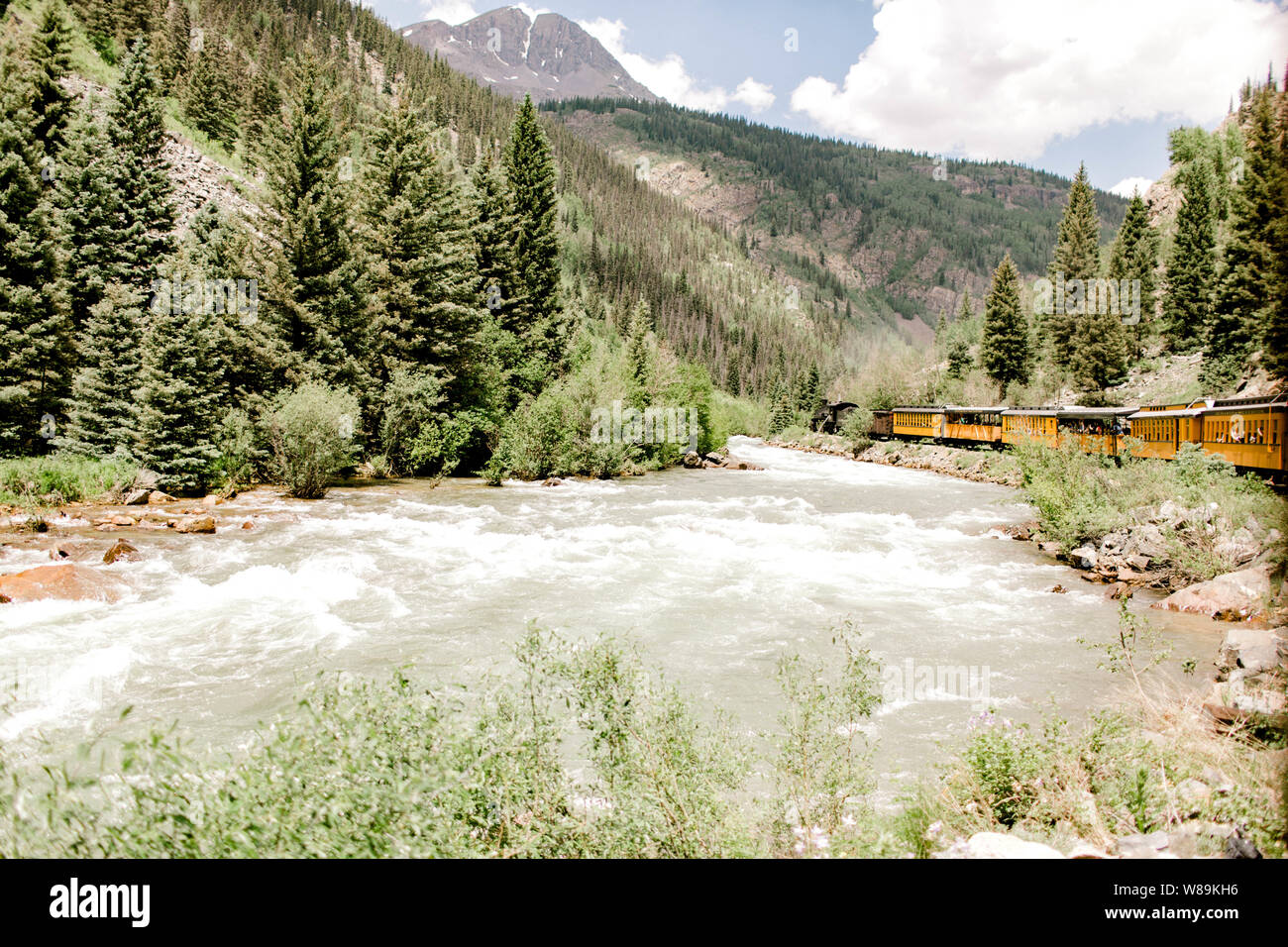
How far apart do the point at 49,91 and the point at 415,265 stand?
1554 cm

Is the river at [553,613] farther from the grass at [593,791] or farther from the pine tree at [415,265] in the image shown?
the pine tree at [415,265]

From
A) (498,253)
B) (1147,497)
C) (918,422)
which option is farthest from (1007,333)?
(1147,497)

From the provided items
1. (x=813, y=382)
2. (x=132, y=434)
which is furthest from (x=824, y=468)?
(x=813, y=382)

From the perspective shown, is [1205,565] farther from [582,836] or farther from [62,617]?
[62,617]

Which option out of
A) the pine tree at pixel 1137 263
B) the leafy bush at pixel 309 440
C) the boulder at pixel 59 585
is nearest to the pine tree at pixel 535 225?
the leafy bush at pixel 309 440

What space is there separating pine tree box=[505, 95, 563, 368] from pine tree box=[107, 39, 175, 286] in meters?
18.1

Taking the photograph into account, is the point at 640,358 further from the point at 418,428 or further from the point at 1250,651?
the point at 1250,651

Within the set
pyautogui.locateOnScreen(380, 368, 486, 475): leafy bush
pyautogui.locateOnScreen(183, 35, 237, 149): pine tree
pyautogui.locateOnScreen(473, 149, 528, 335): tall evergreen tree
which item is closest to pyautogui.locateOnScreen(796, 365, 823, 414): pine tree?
pyautogui.locateOnScreen(473, 149, 528, 335): tall evergreen tree

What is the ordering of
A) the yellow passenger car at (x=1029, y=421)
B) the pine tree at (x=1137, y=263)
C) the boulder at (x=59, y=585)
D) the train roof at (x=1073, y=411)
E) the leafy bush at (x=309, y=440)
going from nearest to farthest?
the boulder at (x=59, y=585) < the leafy bush at (x=309, y=440) < the train roof at (x=1073, y=411) < the yellow passenger car at (x=1029, y=421) < the pine tree at (x=1137, y=263)

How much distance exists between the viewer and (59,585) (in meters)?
10.0

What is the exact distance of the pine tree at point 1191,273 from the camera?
48156 millimetres

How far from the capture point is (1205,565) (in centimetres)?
1216

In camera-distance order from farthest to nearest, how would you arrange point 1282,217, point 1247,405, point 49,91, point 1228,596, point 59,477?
point 49,91, point 1247,405, point 59,477, point 1228,596, point 1282,217

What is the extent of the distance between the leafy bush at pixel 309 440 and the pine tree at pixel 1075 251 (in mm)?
57809
